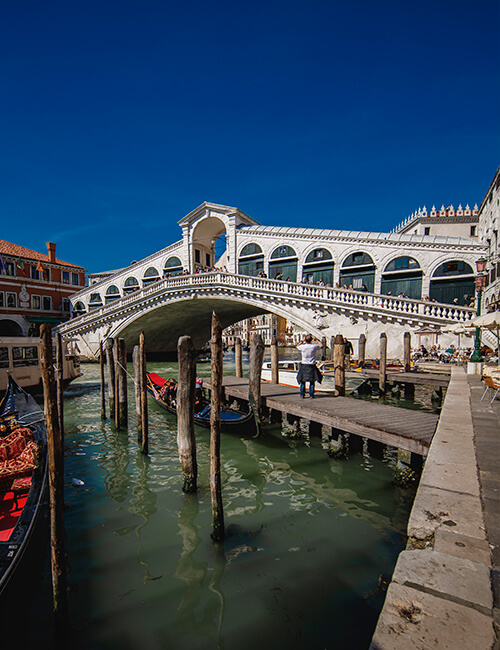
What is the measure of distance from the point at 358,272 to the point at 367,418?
43.1ft

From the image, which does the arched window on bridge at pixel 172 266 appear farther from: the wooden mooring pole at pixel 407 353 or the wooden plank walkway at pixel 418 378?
the wooden mooring pole at pixel 407 353

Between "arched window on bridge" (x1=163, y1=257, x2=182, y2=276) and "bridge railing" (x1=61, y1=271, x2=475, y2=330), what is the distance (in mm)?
4250

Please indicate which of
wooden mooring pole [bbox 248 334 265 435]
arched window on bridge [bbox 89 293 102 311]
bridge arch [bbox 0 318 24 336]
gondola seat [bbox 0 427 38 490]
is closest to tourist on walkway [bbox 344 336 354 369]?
wooden mooring pole [bbox 248 334 265 435]

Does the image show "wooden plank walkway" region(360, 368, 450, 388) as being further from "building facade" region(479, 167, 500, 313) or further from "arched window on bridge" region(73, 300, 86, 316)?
"arched window on bridge" region(73, 300, 86, 316)

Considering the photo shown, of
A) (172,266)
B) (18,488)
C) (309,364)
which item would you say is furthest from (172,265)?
(18,488)

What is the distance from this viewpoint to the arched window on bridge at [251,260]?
20594 mm

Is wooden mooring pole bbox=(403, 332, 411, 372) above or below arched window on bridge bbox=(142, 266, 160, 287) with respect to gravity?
below

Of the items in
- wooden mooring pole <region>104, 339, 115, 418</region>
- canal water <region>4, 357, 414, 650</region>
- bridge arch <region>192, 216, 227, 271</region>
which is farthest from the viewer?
A: bridge arch <region>192, 216, 227, 271</region>

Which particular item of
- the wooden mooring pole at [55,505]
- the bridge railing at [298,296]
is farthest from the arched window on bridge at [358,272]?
the wooden mooring pole at [55,505]

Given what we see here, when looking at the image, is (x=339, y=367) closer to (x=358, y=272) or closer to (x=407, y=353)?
(x=407, y=353)

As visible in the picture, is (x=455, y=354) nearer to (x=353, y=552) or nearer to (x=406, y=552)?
(x=353, y=552)

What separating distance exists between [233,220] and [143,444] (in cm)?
1731

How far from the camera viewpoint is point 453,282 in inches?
601

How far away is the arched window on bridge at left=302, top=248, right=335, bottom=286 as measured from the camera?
17984mm
